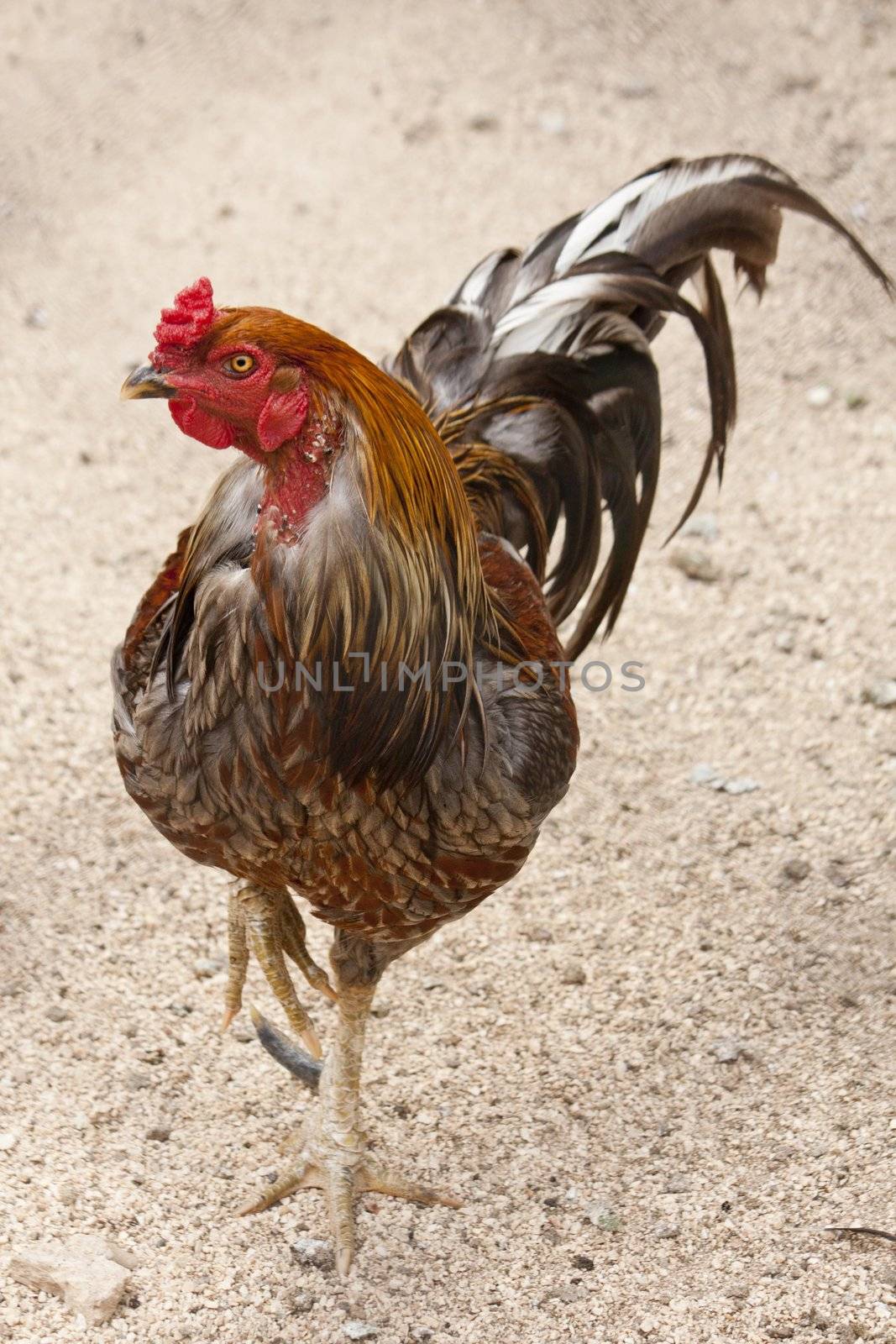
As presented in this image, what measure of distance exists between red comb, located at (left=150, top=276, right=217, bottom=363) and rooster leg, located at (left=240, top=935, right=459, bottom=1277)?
1.64m

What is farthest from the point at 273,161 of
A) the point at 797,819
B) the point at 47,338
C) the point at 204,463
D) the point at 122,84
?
the point at 797,819

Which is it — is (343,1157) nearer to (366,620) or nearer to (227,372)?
(366,620)

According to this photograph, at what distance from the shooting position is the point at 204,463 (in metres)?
6.66

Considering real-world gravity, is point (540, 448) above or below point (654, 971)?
above

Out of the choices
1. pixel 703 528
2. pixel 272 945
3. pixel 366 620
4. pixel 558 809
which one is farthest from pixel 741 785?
pixel 366 620

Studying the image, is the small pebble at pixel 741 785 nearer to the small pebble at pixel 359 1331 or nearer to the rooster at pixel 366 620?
the rooster at pixel 366 620

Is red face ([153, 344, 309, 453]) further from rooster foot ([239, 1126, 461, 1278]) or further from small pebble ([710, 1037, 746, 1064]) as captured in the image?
small pebble ([710, 1037, 746, 1064])

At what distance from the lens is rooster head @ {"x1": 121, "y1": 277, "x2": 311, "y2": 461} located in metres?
2.66

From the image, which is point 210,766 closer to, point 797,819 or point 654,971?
point 654,971

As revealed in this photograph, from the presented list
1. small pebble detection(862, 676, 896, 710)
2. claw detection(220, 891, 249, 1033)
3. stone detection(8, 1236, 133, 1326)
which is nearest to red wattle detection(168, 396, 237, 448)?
claw detection(220, 891, 249, 1033)

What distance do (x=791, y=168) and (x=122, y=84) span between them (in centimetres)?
409

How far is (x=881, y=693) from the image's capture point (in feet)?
17.7

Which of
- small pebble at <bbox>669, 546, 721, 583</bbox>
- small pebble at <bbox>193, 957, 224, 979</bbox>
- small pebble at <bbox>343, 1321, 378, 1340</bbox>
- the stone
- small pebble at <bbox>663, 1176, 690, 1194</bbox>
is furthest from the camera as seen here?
small pebble at <bbox>669, 546, 721, 583</bbox>

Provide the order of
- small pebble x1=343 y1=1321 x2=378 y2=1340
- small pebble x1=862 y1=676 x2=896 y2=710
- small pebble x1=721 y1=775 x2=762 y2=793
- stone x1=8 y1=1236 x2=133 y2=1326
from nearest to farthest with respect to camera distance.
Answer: stone x1=8 y1=1236 x2=133 y2=1326 → small pebble x1=343 y1=1321 x2=378 y2=1340 → small pebble x1=721 y1=775 x2=762 y2=793 → small pebble x1=862 y1=676 x2=896 y2=710
